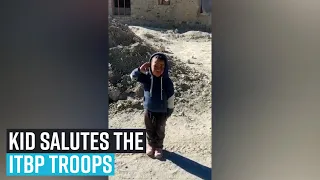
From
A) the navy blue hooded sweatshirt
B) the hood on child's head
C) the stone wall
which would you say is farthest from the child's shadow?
Result: the stone wall

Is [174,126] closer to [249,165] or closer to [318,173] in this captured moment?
[249,165]

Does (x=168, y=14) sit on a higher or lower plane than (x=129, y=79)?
higher

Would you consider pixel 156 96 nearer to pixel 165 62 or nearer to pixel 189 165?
pixel 165 62

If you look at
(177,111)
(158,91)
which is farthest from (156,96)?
(177,111)

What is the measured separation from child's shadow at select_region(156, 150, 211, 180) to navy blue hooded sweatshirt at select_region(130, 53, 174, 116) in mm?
348

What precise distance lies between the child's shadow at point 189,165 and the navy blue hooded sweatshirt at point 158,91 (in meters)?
0.35

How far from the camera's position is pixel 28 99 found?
119 inches

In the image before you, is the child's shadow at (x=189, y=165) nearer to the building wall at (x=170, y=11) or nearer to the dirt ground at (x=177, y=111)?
the dirt ground at (x=177, y=111)

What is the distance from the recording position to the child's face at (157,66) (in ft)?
9.91

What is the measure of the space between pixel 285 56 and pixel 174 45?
926 mm

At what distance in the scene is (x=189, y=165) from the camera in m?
3.07

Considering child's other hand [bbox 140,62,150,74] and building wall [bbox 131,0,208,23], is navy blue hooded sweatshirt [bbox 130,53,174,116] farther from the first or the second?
building wall [bbox 131,0,208,23]

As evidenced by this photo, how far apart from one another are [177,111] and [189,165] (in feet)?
1.51

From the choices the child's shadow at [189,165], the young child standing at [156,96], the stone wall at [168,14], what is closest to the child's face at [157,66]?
the young child standing at [156,96]
